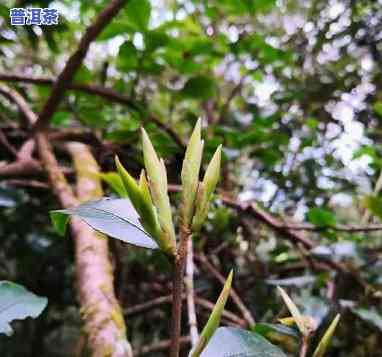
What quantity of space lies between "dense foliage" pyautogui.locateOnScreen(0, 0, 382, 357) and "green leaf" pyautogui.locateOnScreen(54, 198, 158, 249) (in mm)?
335

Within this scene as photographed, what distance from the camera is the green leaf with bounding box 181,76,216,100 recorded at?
3.67ft

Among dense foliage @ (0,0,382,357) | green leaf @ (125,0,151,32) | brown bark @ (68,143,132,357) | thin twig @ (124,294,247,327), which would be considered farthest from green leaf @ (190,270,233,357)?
green leaf @ (125,0,151,32)

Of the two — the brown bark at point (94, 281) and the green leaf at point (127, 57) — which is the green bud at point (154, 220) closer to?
the brown bark at point (94, 281)

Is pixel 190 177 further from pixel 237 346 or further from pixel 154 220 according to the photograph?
pixel 237 346

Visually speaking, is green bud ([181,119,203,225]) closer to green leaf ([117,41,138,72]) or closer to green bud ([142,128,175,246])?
green bud ([142,128,175,246])

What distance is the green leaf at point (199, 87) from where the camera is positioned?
3.67 ft

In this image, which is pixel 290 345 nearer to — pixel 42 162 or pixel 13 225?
pixel 42 162

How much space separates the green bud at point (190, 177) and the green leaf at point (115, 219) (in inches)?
2.1

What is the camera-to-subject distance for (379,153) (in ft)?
3.63

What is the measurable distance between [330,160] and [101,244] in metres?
0.89

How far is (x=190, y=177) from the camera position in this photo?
273 millimetres

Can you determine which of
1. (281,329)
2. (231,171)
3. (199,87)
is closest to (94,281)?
(281,329)

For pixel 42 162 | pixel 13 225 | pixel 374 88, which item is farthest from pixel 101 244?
pixel 374 88

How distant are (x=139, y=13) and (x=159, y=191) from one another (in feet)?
2.58
